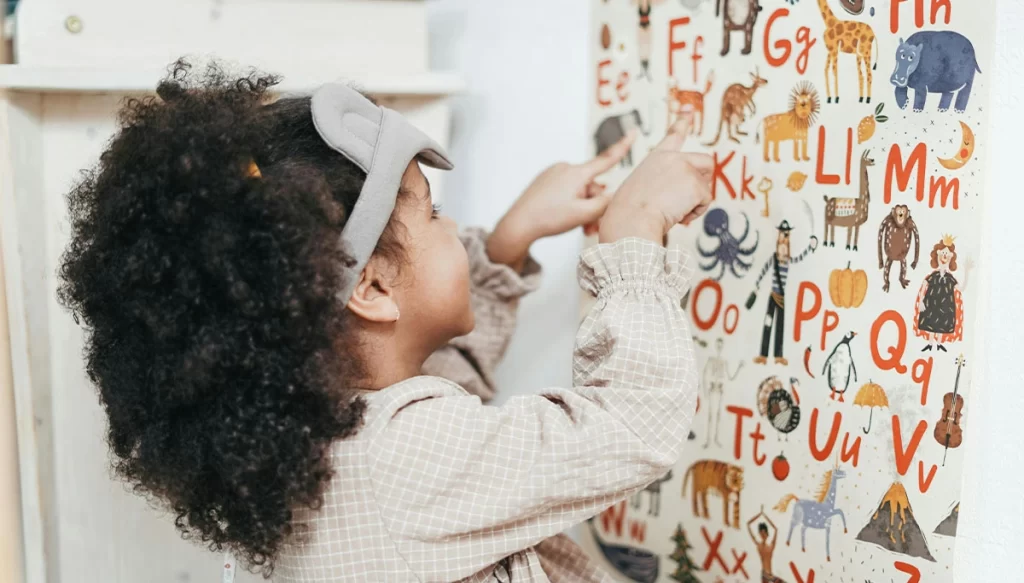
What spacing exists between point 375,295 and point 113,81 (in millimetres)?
330

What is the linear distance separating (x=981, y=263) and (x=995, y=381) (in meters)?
0.09

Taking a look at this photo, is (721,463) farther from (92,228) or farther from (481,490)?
(92,228)

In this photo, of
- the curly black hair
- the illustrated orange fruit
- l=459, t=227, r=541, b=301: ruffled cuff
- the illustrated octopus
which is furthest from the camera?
l=459, t=227, r=541, b=301: ruffled cuff

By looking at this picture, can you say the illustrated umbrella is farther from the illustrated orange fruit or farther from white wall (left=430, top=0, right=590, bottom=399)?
white wall (left=430, top=0, right=590, bottom=399)

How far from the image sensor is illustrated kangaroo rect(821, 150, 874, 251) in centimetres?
72

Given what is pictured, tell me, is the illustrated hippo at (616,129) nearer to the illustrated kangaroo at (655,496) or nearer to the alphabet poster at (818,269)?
the alphabet poster at (818,269)

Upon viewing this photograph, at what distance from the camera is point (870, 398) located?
724mm

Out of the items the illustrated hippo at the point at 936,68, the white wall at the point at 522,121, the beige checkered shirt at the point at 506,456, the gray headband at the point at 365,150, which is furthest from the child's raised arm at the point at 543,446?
the white wall at the point at 522,121

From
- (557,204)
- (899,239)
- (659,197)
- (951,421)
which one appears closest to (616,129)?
(557,204)

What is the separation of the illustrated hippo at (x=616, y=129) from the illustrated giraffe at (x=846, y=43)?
0.21 m

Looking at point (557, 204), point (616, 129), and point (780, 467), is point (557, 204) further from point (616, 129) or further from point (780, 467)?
point (780, 467)

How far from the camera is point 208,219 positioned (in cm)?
59

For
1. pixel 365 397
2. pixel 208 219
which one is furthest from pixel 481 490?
pixel 208 219

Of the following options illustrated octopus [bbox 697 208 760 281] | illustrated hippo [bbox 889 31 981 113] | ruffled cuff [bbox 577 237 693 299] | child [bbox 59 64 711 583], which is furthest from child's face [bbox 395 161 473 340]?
illustrated hippo [bbox 889 31 981 113]
